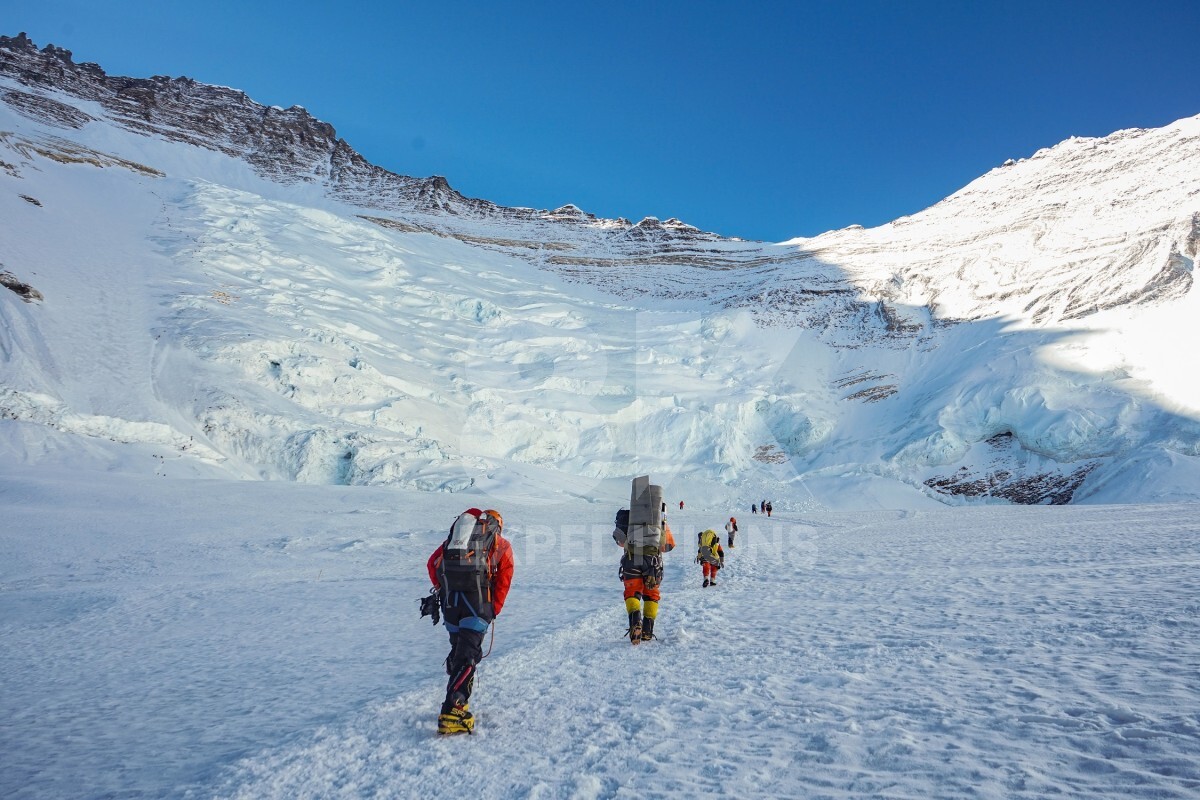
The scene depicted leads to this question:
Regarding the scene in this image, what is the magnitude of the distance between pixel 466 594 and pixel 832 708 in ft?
9.89

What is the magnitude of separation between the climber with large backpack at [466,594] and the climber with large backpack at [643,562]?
102 inches

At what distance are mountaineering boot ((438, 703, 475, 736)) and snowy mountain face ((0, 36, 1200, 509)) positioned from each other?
937 inches

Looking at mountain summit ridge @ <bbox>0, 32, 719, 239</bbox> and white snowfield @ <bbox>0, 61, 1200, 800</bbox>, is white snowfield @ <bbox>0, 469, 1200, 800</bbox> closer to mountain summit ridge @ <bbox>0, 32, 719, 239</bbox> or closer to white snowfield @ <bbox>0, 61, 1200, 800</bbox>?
white snowfield @ <bbox>0, 61, 1200, 800</bbox>

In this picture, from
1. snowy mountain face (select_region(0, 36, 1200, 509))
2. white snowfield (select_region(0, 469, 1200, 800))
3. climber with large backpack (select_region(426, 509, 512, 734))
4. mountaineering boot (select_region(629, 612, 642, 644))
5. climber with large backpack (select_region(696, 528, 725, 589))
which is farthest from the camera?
snowy mountain face (select_region(0, 36, 1200, 509))

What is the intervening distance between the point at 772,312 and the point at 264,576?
194 ft

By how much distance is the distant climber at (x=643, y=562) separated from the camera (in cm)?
751

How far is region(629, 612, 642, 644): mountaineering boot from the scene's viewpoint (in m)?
7.43

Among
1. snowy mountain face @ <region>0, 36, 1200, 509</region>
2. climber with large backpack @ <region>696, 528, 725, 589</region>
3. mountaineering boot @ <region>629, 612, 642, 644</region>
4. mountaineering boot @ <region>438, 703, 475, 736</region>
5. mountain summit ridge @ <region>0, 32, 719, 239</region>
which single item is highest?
mountain summit ridge @ <region>0, 32, 719, 239</region>

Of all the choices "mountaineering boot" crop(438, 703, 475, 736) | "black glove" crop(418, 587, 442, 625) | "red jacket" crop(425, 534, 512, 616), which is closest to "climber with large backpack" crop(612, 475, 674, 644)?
"red jacket" crop(425, 534, 512, 616)

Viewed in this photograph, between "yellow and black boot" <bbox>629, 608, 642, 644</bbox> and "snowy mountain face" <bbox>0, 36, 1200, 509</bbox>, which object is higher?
A: "snowy mountain face" <bbox>0, 36, 1200, 509</bbox>

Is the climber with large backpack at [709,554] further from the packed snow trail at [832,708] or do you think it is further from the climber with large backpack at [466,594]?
the climber with large backpack at [466,594]

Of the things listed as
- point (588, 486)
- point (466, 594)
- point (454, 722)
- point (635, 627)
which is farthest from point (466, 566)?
point (588, 486)

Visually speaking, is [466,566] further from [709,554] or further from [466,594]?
[709,554]

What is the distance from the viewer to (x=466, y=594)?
5.07 m
